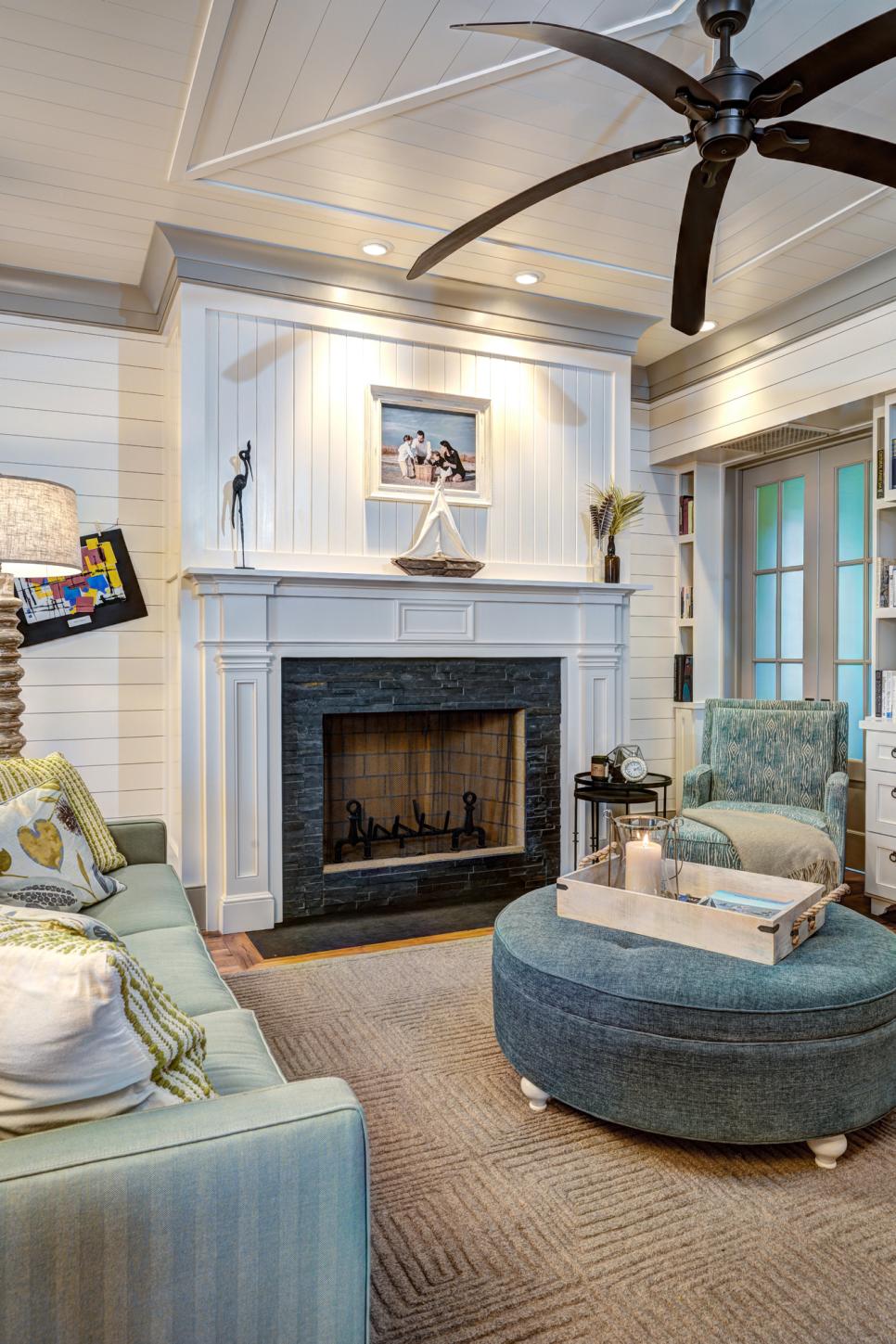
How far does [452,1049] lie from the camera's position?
241cm

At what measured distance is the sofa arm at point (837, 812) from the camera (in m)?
3.46

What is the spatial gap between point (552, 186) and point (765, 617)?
3.17m

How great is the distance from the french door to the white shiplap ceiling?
1060 mm

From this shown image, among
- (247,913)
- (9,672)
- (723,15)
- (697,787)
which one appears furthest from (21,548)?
(697,787)

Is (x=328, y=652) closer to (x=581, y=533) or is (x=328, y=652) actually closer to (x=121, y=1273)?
(x=581, y=533)

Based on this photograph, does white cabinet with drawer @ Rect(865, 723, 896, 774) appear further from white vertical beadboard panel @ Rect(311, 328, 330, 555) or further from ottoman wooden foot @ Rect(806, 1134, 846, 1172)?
white vertical beadboard panel @ Rect(311, 328, 330, 555)

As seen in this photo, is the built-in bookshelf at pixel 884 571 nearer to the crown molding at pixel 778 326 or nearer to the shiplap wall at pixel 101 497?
the crown molding at pixel 778 326

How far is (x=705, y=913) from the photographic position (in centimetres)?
205

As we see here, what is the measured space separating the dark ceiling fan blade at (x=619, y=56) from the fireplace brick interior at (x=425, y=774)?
8.32ft

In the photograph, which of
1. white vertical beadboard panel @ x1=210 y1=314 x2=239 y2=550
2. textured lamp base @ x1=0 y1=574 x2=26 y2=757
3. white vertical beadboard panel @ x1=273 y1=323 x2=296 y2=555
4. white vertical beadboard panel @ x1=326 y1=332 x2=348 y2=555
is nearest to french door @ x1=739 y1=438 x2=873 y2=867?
white vertical beadboard panel @ x1=326 y1=332 x2=348 y2=555

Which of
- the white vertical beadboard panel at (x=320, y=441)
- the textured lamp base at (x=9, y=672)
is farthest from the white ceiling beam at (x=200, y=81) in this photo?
the textured lamp base at (x=9, y=672)

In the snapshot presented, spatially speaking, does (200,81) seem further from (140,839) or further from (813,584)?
(813,584)

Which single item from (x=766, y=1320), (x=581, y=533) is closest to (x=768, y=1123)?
(x=766, y=1320)

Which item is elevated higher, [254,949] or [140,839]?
[140,839]
